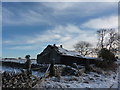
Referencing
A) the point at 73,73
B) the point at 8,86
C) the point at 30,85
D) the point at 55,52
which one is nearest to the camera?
the point at 8,86

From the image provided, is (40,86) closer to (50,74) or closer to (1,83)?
(1,83)

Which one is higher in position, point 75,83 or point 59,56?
point 59,56

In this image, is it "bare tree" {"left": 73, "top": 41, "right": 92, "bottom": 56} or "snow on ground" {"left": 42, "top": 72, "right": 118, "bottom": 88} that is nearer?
"snow on ground" {"left": 42, "top": 72, "right": 118, "bottom": 88}

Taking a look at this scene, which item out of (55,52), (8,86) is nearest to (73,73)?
(8,86)

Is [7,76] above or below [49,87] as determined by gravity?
above

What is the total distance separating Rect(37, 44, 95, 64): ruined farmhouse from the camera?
2973 centimetres

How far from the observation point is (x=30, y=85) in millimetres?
8992

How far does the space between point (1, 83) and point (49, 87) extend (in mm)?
2891

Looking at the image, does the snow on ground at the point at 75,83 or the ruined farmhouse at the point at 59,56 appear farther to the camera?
the ruined farmhouse at the point at 59,56

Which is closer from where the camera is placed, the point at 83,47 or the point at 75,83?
the point at 75,83

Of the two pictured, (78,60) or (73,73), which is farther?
(78,60)

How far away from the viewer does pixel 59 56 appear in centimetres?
3114

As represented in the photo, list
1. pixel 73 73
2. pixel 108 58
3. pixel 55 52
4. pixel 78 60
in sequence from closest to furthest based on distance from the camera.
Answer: pixel 73 73 < pixel 108 58 < pixel 78 60 < pixel 55 52

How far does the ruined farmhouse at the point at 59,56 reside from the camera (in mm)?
29734
